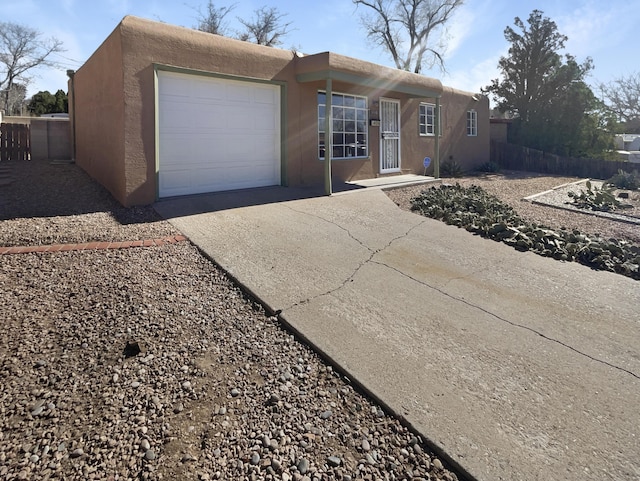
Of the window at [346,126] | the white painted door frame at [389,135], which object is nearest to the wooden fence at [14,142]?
the window at [346,126]

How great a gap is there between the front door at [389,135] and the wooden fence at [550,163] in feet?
28.4

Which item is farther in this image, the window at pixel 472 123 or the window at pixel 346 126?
the window at pixel 472 123

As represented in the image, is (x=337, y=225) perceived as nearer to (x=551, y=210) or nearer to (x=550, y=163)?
(x=551, y=210)

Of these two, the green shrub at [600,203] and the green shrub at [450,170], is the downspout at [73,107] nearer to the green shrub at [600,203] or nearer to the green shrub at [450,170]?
the green shrub at [450,170]

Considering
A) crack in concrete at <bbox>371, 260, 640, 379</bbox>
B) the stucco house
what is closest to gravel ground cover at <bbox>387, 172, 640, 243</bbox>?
the stucco house

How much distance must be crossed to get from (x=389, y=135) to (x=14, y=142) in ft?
34.9

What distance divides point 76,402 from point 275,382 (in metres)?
1.30

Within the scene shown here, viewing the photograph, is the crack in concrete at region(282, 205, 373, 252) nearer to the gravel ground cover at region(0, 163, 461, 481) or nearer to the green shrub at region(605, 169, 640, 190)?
the gravel ground cover at region(0, 163, 461, 481)

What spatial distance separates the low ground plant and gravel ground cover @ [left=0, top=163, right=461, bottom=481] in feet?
14.1

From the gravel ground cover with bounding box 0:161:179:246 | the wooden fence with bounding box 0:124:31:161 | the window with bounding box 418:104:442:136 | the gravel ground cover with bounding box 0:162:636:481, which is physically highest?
the window with bounding box 418:104:442:136

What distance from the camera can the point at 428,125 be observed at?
14.8 meters

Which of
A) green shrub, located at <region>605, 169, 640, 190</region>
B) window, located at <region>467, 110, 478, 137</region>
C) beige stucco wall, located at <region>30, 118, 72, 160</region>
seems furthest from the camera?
window, located at <region>467, 110, 478, 137</region>

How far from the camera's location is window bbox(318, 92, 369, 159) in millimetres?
10836

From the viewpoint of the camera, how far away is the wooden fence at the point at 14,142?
Result: 12.5 meters
